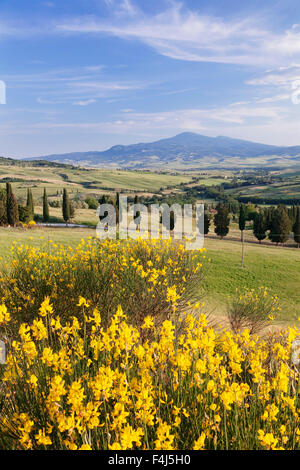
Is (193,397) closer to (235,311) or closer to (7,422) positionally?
(7,422)

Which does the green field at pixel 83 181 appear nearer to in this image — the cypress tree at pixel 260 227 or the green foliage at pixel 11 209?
the green foliage at pixel 11 209

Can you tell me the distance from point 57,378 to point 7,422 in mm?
892

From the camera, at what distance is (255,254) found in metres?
29.0

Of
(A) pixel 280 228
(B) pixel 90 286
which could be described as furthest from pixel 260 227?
(B) pixel 90 286

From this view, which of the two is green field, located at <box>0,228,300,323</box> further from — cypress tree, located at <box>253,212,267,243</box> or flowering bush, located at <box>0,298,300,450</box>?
cypress tree, located at <box>253,212,267,243</box>

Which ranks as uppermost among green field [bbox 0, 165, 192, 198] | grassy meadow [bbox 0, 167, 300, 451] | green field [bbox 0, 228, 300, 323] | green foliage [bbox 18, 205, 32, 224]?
green field [bbox 0, 165, 192, 198]

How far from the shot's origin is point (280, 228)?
51.9 meters

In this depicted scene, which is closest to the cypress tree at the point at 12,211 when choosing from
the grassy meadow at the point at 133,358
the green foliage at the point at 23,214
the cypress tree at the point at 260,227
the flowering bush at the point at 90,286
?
the green foliage at the point at 23,214

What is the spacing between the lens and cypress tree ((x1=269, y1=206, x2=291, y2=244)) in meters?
50.4

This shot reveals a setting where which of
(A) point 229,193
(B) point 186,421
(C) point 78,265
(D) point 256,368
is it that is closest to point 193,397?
(B) point 186,421

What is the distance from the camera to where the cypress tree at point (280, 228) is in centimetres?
5038

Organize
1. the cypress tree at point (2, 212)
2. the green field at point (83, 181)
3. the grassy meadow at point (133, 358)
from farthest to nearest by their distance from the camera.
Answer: the green field at point (83, 181) → the cypress tree at point (2, 212) → the grassy meadow at point (133, 358)

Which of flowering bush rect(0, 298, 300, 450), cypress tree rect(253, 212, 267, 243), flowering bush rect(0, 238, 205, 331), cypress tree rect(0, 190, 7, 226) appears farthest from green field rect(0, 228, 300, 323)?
cypress tree rect(253, 212, 267, 243)

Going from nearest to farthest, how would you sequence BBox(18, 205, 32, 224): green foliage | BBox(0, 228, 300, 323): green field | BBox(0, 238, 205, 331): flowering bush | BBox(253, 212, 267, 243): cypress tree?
BBox(0, 238, 205, 331): flowering bush, BBox(0, 228, 300, 323): green field, BBox(18, 205, 32, 224): green foliage, BBox(253, 212, 267, 243): cypress tree
